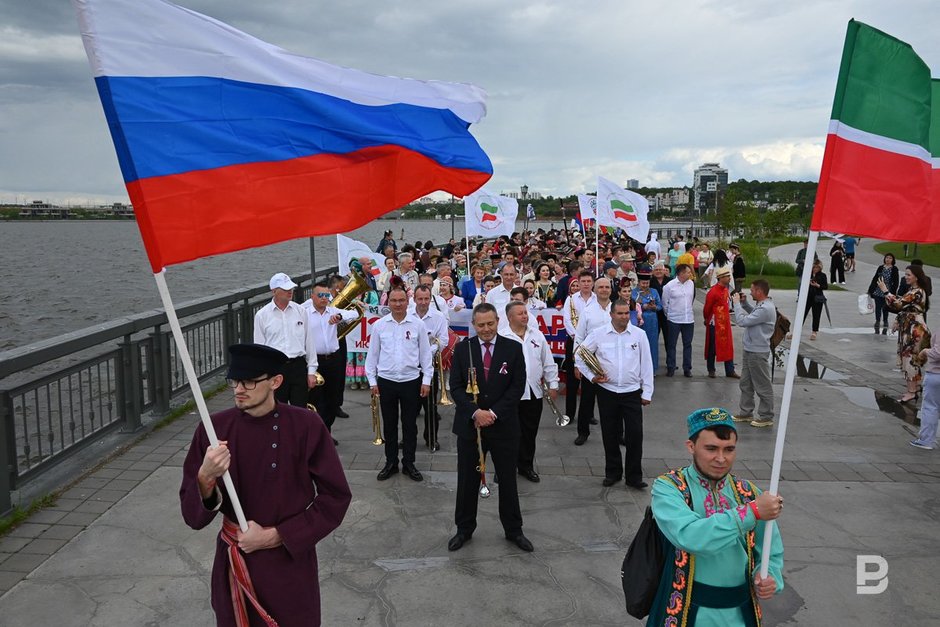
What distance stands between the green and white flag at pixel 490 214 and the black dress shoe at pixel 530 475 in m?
8.59

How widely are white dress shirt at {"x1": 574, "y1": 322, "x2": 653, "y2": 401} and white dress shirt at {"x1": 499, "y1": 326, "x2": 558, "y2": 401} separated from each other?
0.49m

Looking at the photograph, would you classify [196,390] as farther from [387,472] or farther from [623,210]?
[623,210]

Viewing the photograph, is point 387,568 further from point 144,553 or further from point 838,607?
point 838,607

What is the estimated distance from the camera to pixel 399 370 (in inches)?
288

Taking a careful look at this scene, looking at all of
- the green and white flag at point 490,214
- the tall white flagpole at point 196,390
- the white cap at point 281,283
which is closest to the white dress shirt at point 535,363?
the white cap at point 281,283

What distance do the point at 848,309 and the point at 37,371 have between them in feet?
73.9

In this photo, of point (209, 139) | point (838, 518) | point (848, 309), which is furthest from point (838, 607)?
point (848, 309)

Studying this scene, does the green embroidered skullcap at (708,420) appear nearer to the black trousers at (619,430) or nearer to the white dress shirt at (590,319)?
the black trousers at (619,430)

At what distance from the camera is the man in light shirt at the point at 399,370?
732 cm

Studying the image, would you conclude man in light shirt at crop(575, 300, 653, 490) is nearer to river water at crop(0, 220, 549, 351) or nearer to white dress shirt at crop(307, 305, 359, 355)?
white dress shirt at crop(307, 305, 359, 355)

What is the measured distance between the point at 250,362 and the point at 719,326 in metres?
10.1

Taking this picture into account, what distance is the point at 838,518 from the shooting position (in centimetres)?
651

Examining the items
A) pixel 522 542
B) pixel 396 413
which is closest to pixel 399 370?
pixel 396 413

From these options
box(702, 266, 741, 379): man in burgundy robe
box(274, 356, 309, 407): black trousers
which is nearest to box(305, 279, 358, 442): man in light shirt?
box(274, 356, 309, 407): black trousers
